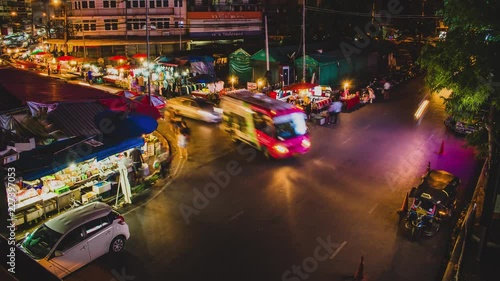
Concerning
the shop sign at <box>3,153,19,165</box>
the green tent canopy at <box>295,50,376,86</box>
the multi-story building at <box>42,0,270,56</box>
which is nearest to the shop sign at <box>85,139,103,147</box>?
the shop sign at <box>3,153,19,165</box>

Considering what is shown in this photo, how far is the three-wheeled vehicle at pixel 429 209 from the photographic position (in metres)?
12.8

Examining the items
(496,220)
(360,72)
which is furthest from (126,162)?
(360,72)

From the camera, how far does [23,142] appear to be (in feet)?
40.2

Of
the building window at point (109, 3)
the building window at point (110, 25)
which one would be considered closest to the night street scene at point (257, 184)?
the building window at point (110, 25)

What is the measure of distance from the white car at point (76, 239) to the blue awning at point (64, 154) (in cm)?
194

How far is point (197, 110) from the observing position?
2606 cm

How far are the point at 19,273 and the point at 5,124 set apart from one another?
8957mm

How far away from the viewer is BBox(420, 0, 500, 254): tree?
37.1ft

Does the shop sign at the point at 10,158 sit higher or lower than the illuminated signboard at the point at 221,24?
lower

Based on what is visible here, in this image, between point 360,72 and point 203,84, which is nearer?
point 203,84

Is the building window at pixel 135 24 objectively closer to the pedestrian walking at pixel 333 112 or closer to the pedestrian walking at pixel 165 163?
the pedestrian walking at pixel 333 112

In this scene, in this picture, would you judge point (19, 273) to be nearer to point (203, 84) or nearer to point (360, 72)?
point (203, 84)

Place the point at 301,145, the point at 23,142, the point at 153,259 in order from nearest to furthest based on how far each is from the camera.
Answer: the point at 153,259 < the point at 23,142 < the point at 301,145

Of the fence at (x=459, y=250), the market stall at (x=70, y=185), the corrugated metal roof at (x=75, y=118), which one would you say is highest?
the corrugated metal roof at (x=75, y=118)
